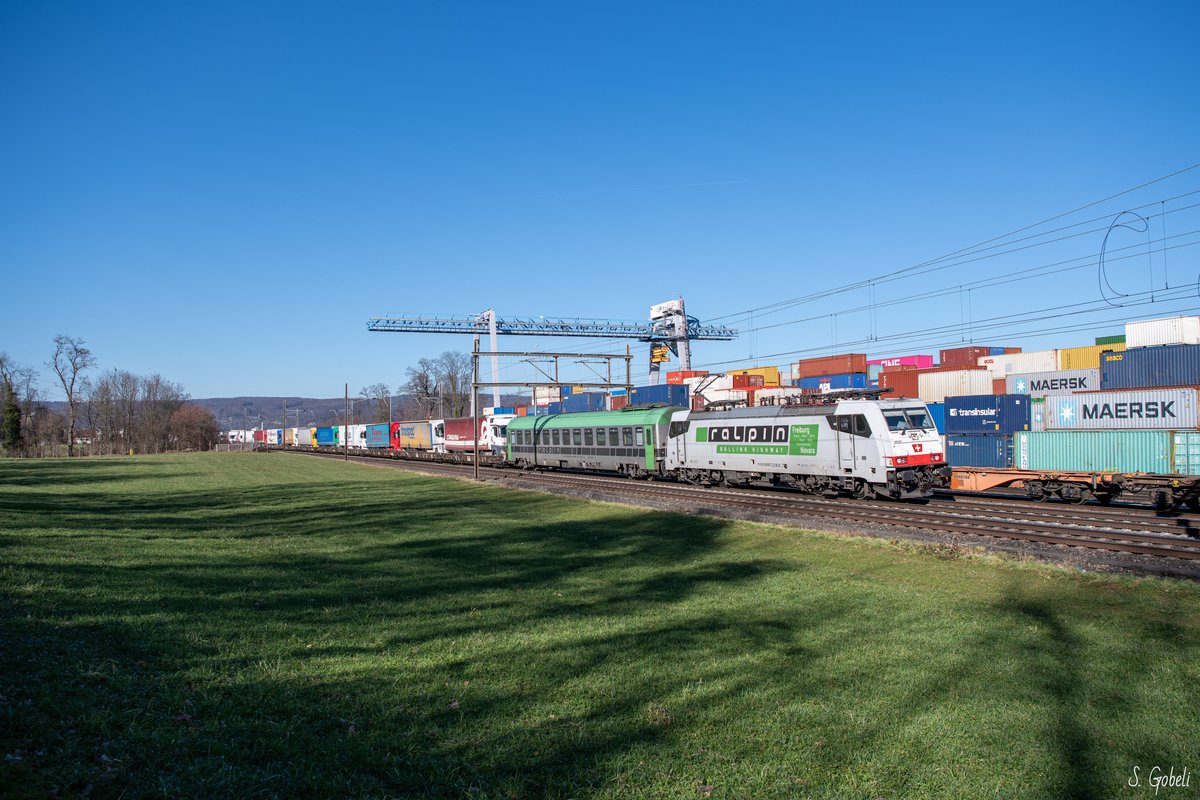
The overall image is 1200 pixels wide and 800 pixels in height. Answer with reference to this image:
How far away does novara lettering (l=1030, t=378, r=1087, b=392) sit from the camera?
35.4 m

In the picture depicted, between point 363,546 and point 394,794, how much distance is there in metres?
11.8

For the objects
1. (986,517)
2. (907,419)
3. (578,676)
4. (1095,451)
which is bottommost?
(986,517)

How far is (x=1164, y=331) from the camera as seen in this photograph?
36.8 meters

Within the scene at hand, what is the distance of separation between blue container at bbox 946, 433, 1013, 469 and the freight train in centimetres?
580

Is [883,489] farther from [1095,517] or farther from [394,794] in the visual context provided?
[394,794]

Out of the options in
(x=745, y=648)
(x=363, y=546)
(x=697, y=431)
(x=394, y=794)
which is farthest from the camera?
(x=697, y=431)

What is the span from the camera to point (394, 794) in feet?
15.8

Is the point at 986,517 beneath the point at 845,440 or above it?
beneath

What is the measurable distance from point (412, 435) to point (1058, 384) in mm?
58527

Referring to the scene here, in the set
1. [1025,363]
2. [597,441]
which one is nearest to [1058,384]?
[1025,363]

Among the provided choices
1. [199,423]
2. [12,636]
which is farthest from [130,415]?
[12,636]

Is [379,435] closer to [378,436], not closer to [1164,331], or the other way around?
[378,436]

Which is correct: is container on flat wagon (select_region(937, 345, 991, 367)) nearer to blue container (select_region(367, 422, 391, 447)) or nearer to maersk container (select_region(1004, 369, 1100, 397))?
maersk container (select_region(1004, 369, 1100, 397))

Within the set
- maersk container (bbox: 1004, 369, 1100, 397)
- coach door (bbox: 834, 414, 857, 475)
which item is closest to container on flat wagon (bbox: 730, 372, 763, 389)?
maersk container (bbox: 1004, 369, 1100, 397)
